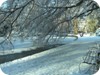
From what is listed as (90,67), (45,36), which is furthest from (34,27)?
(90,67)

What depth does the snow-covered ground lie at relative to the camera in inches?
68.0

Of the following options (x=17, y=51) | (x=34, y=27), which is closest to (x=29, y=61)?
(x=17, y=51)

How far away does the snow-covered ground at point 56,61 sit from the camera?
1.73 m

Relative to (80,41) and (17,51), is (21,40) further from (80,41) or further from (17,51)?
(80,41)

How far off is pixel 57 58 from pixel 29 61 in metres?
0.16

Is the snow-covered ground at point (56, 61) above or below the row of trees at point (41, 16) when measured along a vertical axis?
below

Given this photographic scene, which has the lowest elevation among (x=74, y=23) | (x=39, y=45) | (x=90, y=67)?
(x=90, y=67)

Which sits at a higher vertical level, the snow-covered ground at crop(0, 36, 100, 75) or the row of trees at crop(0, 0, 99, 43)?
the row of trees at crop(0, 0, 99, 43)

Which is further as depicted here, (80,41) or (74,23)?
(74,23)

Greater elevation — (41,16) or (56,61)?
(41,16)

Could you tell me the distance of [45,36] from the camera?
1.88 meters

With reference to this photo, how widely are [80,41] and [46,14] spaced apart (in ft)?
0.94

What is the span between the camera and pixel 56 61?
5.94 ft

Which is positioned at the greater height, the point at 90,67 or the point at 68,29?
the point at 68,29
